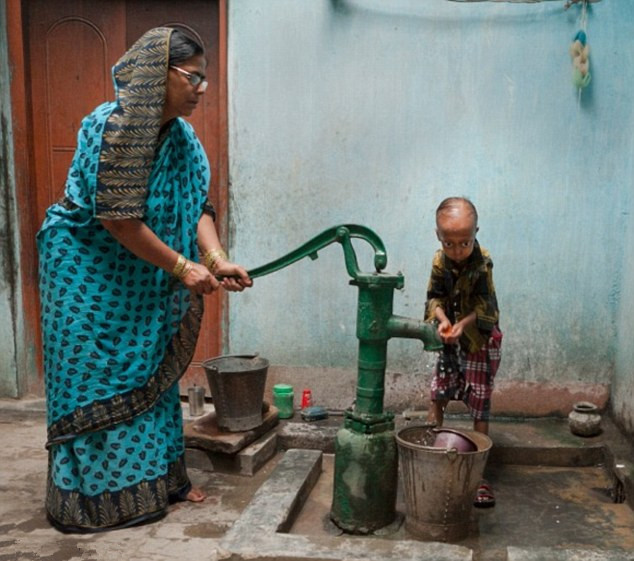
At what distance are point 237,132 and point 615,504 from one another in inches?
111

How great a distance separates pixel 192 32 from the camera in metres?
4.18

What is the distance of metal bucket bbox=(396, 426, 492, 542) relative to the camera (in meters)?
2.50

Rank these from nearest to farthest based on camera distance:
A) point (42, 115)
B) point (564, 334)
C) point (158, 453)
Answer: point (158, 453), point (564, 334), point (42, 115)

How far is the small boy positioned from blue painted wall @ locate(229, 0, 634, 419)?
32.7 inches

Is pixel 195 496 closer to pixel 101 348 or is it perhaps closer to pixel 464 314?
pixel 101 348

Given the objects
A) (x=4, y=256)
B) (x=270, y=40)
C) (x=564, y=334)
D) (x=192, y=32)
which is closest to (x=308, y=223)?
(x=270, y=40)

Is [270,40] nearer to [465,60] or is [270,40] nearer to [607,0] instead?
[465,60]

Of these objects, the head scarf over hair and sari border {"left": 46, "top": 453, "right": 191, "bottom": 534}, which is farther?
sari border {"left": 46, "top": 453, "right": 191, "bottom": 534}

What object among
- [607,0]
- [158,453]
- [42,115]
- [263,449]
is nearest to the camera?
[158,453]

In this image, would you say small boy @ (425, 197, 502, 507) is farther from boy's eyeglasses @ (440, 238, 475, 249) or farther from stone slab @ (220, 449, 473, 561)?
stone slab @ (220, 449, 473, 561)

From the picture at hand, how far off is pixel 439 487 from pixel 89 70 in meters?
3.32

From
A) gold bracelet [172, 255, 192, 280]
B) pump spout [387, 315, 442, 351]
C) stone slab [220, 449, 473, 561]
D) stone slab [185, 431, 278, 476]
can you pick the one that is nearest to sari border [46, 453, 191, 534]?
stone slab [220, 449, 473, 561]

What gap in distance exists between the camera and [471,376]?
3279 millimetres

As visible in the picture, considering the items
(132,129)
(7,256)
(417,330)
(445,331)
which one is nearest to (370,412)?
(417,330)
